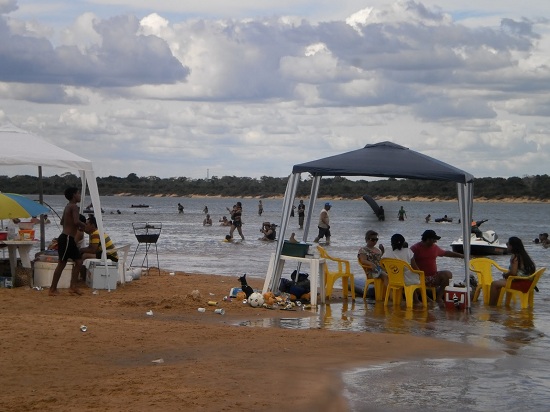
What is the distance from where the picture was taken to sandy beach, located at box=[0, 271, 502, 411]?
717cm

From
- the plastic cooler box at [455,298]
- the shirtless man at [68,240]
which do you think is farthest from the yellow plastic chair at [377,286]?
the shirtless man at [68,240]

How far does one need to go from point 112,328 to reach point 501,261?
70.5 feet

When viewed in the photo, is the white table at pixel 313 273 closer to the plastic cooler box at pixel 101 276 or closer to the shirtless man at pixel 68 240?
the plastic cooler box at pixel 101 276

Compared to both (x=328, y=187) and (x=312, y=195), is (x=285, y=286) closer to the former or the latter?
(x=312, y=195)

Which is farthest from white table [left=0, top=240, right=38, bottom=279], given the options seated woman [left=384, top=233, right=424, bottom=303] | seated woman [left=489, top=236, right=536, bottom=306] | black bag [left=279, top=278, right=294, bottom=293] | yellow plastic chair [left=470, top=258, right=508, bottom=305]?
seated woman [left=489, top=236, right=536, bottom=306]

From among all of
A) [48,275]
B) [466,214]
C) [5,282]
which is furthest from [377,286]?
[5,282]

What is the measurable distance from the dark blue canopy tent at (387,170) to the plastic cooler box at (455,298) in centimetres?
25

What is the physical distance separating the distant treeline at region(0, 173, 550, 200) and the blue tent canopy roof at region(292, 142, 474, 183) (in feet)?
272

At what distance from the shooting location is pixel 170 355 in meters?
8.96

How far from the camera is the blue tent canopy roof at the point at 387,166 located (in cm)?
1345

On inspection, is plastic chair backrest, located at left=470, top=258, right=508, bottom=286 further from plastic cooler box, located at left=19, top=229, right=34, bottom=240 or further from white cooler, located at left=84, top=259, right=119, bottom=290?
plastic cooler box, located at left=19, top=229, right=34, bottom=240

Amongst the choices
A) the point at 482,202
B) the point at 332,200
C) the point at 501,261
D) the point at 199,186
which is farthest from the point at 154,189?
the point at 501,261

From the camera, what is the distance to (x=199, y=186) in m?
151

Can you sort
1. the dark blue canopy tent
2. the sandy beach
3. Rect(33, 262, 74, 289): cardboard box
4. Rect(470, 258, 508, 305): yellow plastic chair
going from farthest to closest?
Rect(470, 258, 508, 305): yellow plastic chair < Rect(33, 262, 74, 289): cardboard box < the dark blue canopy tent < the sandy beach
